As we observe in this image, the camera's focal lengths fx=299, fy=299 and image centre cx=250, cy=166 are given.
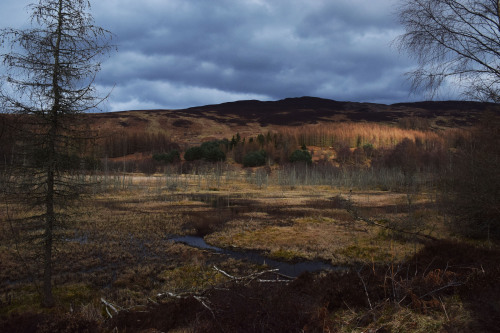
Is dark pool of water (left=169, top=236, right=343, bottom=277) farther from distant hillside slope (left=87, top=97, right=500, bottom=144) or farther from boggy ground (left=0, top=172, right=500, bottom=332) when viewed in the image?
distant hillside slope (left=87, top=97, right=500, bottom=144)

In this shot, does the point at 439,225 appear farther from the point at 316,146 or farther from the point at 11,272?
the point at 316,146

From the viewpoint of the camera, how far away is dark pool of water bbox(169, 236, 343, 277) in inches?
490

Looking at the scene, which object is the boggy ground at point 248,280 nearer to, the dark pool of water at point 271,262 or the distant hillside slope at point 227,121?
the dark pool of water at point 271,262

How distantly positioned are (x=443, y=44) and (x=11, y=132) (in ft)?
34.6

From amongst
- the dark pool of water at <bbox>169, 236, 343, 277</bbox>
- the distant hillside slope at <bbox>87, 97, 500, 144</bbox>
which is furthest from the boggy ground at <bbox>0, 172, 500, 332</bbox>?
the distant hillside slope at <bbox>87, 97, 500, 144</bbox>

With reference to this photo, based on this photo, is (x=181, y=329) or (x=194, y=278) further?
(x=194, y=278)

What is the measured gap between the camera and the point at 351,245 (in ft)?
51.5

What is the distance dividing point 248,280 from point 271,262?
6.91 m

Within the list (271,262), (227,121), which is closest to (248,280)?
(271,262)

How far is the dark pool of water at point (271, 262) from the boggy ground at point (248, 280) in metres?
0.58

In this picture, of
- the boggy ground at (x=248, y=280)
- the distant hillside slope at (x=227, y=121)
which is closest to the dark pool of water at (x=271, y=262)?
the boggy ground at (x=248, y=280)

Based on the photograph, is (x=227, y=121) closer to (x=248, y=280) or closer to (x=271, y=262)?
(x=271, y=262)

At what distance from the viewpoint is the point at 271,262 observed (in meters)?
13.8

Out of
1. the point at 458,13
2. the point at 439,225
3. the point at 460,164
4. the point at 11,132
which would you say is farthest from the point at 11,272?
the point at 439,225
